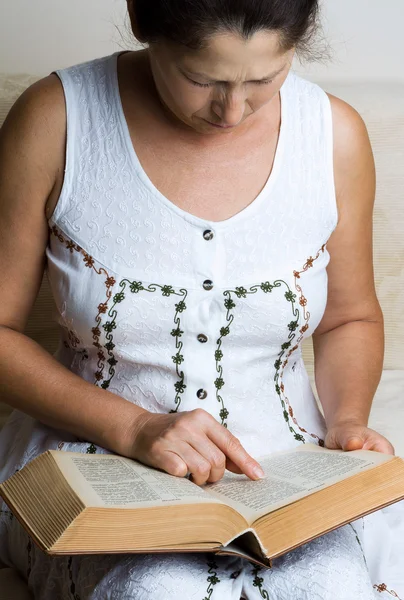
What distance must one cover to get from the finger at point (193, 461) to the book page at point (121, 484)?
0.08ft

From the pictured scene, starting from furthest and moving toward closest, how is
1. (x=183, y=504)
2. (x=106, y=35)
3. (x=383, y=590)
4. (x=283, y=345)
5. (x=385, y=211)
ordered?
(x=106, y=35), (x=385, y=211), (x=283, y=345), (x=383, y=590), (x=183, y=504)

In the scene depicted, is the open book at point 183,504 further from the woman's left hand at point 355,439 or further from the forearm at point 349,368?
the forearm at point 349,368

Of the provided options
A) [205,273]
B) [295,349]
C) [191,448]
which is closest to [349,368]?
[295,349]

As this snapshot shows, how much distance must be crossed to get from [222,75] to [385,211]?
84 centimetres

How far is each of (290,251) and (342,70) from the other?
0.89 metres

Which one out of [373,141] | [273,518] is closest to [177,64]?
[273,518]

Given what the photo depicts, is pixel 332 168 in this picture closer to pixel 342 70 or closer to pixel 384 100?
pixel 384 100

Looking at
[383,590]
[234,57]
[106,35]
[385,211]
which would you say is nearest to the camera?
[234,57]

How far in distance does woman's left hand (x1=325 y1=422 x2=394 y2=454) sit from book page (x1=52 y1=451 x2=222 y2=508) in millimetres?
291

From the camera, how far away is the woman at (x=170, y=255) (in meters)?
1.37

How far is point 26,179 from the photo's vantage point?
4.68ft

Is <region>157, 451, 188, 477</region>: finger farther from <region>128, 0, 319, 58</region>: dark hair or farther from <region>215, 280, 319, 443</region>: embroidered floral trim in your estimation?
<region>128, 0, 319, 58</region>: dark hair

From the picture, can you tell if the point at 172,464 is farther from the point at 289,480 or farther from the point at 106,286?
the point at 106,286

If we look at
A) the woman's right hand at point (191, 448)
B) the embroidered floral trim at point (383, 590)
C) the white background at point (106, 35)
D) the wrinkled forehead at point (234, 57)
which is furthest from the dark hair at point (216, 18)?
the white background at point (106, 35)
